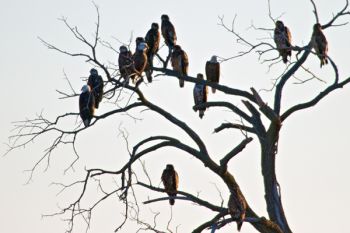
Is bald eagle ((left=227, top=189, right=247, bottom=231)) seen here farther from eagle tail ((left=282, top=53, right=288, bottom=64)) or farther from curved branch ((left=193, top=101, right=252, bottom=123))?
eagle tail ((left=282, top=53, right=288, bottom=64))

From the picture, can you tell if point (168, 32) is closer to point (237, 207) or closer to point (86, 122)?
point (86, 122)

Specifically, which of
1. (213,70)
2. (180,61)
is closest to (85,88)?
(180,61)

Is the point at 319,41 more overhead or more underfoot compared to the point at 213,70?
more underfoot

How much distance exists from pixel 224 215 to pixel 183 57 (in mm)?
4376

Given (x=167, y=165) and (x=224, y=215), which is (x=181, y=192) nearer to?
(x=224, y=215)

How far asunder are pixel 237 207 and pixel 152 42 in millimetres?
3633

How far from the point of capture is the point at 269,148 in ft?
56.3

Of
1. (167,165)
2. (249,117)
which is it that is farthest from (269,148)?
(167,165)

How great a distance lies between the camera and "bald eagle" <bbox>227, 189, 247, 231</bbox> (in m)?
16.4

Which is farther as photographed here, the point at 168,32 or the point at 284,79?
the point at 168,32

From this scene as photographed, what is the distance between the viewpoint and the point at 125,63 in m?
17.4

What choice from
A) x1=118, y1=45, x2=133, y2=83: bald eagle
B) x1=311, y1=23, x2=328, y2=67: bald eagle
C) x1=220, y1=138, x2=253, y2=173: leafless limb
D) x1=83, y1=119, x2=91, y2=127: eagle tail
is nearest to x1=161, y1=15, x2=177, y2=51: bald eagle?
x1=118, y1=45, x2=133, y2=83: bald eagle

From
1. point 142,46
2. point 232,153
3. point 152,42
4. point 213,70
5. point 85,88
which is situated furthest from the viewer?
point 213,70

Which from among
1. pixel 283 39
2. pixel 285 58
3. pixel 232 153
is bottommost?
pixel 232 153
